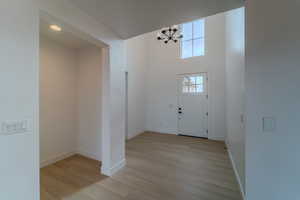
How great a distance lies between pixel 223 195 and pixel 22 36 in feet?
9.80

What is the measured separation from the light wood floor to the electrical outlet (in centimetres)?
124

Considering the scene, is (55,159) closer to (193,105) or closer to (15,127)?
(15,127)

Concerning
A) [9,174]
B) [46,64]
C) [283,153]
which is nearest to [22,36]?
[9,174]

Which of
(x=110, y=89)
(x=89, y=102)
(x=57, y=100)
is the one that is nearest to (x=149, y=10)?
(x=110, y=89)

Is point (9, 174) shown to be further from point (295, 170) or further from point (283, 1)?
point (283, 1)

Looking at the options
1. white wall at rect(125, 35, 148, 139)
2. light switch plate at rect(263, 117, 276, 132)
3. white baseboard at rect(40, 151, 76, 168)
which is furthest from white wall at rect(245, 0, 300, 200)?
white wall at rect(125, 35, 148, 139)

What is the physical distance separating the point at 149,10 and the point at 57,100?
8.47ft

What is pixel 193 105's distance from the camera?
15.5 feet

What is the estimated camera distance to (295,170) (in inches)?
49.2

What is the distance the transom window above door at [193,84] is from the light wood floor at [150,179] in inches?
87.7

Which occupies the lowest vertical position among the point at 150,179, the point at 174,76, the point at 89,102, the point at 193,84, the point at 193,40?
the point at 150,179

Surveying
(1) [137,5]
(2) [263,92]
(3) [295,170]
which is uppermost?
(1) [137,5]

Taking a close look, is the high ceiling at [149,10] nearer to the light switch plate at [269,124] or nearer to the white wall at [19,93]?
the white wall at [19,93]

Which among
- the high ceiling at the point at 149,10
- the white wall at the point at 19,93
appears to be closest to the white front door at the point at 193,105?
the high ceiling at the point at 149,10
